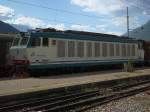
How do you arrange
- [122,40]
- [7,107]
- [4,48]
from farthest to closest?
[122,40] < [4,48] < [7,107]

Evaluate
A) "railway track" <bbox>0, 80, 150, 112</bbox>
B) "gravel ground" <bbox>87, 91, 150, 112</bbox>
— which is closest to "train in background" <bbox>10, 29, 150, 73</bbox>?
"railway track" <bbox>0, 80, 150, 112</bbox>

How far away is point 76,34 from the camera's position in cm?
2514

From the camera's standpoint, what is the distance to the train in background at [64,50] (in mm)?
21344

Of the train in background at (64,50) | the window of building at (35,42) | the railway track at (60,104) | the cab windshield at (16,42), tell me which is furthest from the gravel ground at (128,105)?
the cab windshield at (16,42)

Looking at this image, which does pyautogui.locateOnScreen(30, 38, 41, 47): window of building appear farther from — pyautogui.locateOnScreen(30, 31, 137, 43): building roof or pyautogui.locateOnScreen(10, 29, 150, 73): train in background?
pyautogui.locateOnScreen(30, 31, 137, 43): building roof

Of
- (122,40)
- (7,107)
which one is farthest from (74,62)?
(7,107)

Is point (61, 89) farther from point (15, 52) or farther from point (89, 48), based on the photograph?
point (89, 48)

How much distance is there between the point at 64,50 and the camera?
2361 cm

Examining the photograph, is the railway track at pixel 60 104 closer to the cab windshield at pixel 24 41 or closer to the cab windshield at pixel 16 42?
the cab windshield at pixel 24 41

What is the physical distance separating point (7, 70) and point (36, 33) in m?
3.21

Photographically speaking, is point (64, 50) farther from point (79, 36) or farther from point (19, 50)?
point (19, 50)

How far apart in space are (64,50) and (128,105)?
11326 millimetres

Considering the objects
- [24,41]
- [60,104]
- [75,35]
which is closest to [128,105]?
[60,104]

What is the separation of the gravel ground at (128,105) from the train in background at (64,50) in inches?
332
